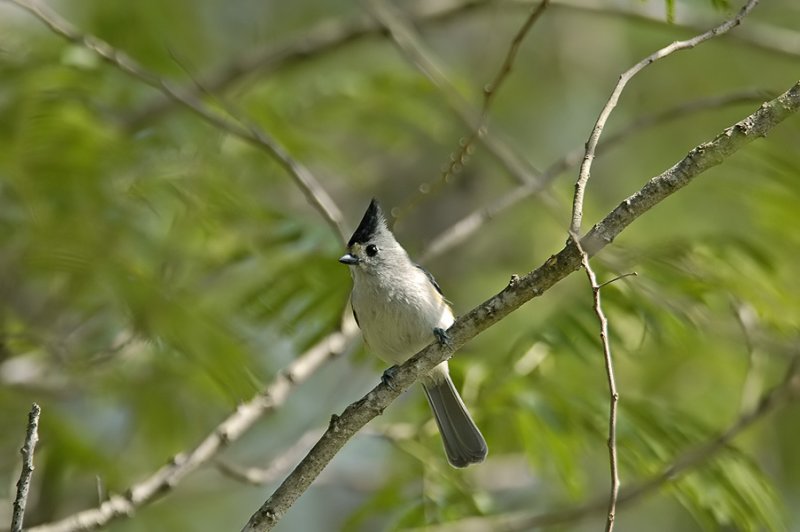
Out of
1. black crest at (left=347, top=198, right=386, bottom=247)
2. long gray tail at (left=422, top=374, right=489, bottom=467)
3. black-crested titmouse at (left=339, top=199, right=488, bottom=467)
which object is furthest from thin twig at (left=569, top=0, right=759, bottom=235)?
black crest at (left=347, top=198, right=386, bottom=247)

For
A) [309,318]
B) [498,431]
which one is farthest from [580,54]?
[309,318]

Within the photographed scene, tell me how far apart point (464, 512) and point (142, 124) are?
2.64 m

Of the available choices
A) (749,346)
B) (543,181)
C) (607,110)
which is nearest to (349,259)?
(543,181)

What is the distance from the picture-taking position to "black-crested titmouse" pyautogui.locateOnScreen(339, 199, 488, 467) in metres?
4.16

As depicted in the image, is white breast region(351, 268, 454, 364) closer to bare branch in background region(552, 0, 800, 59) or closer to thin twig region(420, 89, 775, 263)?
thin twig region(420, 89, 775, 263)

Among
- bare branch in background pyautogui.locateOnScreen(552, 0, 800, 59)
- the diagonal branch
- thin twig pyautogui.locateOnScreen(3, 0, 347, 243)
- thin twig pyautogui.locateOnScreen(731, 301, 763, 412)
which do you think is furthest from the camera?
bare branch in background pyautogui.locateOnScreen(552, 0, 800, 59)

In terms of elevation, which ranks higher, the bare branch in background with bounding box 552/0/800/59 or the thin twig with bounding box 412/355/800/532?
the bare branch in background with bounding box 552/0/800/59

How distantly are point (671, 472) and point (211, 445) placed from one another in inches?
65.7

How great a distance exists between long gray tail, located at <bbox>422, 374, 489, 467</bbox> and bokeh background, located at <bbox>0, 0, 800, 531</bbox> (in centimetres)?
10

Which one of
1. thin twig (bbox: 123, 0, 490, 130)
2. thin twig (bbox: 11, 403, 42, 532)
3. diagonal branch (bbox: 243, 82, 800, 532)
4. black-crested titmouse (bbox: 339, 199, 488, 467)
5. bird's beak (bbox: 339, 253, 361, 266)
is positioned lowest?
diagonal branch (bbox: 243, 82, 800, 532)

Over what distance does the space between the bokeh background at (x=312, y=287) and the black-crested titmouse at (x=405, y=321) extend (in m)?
0.12

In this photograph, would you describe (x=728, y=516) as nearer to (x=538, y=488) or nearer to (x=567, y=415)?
(x=567, y=415)

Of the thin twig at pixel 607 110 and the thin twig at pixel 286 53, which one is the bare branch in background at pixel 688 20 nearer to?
the thin twig at pixel 286 53

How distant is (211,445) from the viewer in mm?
3619
